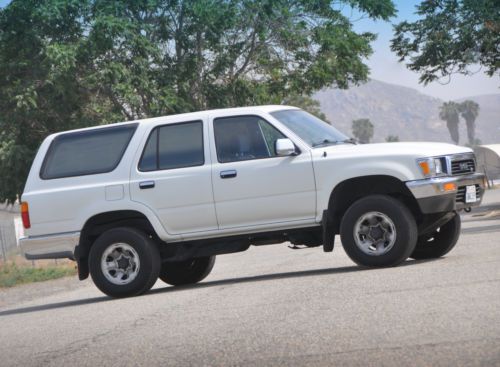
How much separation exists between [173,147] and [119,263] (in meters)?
1.56

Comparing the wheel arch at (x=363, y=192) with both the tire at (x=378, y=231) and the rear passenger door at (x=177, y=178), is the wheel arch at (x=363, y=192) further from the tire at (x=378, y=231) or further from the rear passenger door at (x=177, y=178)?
the rear passenger door at (x=177, y=178)

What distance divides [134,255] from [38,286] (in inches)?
375

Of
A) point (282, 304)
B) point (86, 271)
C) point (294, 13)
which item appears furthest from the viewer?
point (294, 13)

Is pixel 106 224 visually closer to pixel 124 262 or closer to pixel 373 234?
pixel 124 262

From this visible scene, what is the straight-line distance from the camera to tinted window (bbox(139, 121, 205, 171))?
526 inches

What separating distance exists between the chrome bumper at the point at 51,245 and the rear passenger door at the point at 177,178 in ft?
3.21

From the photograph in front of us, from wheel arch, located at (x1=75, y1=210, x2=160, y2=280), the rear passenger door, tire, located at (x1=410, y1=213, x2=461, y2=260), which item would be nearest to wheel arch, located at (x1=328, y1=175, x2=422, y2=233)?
tire, located at (x1=410, y1=213, x2=461, y2=260)

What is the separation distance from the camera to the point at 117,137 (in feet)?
45.0

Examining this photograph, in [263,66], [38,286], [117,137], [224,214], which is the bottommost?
[38,286]

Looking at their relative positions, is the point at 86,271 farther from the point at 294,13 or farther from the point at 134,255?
the point at 294,13

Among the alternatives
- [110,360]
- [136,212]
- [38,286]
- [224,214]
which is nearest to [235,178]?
[224,214]

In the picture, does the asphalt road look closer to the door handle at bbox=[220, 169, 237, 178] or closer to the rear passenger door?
the rear passenger door

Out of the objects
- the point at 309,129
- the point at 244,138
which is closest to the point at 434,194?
the point at 309,129

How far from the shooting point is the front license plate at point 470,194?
41.5 ft
